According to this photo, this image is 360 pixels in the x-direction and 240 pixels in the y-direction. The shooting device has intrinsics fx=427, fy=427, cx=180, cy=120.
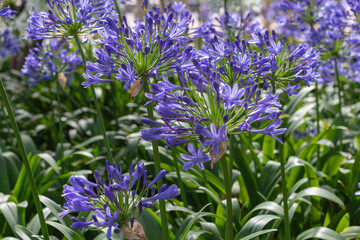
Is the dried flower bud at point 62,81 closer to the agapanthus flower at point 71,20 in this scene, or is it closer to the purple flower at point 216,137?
the agapanthus flower at point 71,20

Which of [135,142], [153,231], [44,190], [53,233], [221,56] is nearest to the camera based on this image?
[221,56]

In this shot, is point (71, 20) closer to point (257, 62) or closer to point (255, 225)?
point (257, 62)

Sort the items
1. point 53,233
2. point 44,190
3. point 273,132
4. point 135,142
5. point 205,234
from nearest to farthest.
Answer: point 273,132 → point 205,234 → point 53,233 → point 44,190 → point 135,142

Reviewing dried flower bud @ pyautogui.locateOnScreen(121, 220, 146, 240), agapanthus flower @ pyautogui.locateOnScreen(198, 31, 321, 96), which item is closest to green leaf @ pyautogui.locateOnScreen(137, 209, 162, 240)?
dried flower bud @ pyautogui.locateOnScreen(121, 220, 146, 240)

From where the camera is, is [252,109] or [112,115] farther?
[112,115]

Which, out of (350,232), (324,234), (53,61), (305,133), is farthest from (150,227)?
(305,133)

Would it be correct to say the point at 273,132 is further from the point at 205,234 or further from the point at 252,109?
the point at 205,234

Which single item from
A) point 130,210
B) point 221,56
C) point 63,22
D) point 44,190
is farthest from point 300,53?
point 44,190

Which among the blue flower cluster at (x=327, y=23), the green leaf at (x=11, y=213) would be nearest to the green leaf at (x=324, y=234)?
the blue flower cluster at (x=327, y=23)

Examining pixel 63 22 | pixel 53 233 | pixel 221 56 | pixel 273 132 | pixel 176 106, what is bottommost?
pixel 53 233

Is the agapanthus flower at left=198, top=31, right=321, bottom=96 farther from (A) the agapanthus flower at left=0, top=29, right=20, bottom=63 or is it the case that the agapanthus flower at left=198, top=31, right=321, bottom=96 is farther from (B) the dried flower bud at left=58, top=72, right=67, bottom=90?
(A) the agapanthus flower at left=0, top=29, right=20, bottom=63
